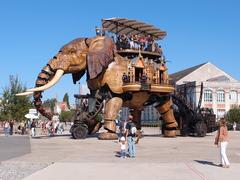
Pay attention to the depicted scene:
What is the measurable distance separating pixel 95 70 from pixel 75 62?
1495 mm

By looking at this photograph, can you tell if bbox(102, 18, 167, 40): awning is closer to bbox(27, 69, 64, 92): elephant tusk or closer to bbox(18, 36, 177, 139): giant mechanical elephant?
bbox(18, 36, 177, 139): giant mechanical elephant

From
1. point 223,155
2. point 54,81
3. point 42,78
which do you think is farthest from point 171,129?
point 223,155

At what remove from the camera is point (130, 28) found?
3256 centimetres

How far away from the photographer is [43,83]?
2786cm

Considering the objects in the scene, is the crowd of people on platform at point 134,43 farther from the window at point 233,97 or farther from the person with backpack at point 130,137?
the window at point 233,97

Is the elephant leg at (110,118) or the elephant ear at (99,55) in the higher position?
the elephant ear at (99,55)

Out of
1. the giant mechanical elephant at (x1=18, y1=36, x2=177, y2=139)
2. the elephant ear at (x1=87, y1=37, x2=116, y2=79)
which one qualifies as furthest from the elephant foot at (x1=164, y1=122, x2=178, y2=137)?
the elephant ear at (x1=87, y1=37, x2=116, y2=79)

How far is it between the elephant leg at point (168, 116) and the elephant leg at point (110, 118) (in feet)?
14.9

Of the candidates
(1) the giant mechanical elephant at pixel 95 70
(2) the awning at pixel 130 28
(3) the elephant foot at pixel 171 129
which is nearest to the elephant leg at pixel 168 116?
(3) the elephant foot at pixel 171 129

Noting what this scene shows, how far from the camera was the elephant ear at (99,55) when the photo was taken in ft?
90.3

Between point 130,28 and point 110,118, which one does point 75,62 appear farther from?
point 130,28

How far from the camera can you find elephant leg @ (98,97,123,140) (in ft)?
90.3

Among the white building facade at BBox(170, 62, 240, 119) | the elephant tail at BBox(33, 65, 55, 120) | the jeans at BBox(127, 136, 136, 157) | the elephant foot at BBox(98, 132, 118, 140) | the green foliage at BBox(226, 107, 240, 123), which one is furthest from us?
the white building facade at BBox(170, 62, 240, 119)

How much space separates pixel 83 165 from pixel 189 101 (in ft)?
73.9
